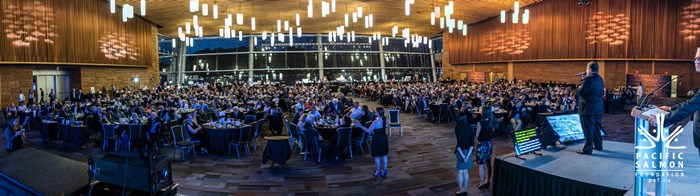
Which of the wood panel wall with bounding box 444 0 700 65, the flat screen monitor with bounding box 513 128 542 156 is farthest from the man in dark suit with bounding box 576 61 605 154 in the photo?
the wood panel wall with bounding box 444 0 700 65

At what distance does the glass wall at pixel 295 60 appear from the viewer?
105ft

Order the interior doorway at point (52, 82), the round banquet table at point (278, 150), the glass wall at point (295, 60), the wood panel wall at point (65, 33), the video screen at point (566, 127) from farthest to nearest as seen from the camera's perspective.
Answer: the glass wall at point (295, 60)
the interior doorway at point (52, 82)
the wood panel wall at point (65, 33)
the round banquet table at point (278, 150)
the video screen at point (566, 127)

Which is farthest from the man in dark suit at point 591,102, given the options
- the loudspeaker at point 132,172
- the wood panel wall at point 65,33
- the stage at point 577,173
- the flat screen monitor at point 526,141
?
the wood panel wall at point 65,33

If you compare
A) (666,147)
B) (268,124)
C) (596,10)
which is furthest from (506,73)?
(666,147)

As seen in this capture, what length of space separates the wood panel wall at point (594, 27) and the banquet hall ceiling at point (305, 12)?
1696mm

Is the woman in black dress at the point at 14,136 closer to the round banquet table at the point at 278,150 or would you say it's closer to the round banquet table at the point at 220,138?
the round banquet table at the point at 220,138

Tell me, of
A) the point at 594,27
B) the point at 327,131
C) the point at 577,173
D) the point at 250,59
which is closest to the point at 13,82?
the point at 327,131

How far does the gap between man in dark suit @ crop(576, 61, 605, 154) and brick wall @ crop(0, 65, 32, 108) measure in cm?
1873

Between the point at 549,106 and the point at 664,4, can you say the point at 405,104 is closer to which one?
the point at 549,106

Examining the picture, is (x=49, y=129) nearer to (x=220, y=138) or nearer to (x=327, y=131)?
(x=220, y=138)

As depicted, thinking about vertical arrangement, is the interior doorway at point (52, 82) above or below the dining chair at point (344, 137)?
above

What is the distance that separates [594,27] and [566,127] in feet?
54.3

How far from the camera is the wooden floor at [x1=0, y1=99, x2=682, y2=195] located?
5.81 meters

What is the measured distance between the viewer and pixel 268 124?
470 inches
